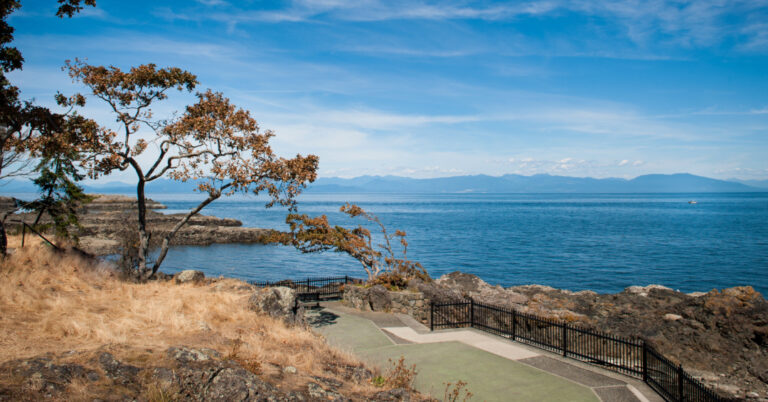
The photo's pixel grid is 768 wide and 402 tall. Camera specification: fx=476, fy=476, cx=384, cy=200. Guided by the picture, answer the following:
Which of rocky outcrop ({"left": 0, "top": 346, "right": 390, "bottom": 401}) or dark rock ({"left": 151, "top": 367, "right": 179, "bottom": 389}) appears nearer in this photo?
rocky outcrop ({"left": 0, "top": 346, "right": 390, "bottom": 401})

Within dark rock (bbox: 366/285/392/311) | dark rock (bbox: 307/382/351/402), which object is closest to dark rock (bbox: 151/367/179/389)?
dark rock (bbox: 307/382/351/402)

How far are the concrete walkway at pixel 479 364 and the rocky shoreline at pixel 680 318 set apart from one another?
9.78 ft

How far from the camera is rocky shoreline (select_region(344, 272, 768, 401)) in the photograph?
17672mm

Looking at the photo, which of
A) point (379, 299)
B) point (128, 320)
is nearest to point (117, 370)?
point (128, 320)

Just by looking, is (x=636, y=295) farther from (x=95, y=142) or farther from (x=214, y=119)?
(x=95, y=142)

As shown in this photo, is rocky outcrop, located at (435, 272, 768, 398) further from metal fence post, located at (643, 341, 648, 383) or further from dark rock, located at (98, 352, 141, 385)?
dark rock, located at (98, 352, 141, 385)

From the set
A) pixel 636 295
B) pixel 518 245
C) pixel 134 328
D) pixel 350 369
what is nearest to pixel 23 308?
pixel 134 328

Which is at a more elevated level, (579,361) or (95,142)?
(95,142)

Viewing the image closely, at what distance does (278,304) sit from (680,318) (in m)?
19.0

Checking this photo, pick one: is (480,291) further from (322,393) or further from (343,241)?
(322,393)

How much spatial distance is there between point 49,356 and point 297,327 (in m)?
7.31

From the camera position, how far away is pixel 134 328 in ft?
39.2

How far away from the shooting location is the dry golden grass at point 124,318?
10.8 meters

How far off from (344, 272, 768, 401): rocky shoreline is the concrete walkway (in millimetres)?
2982
